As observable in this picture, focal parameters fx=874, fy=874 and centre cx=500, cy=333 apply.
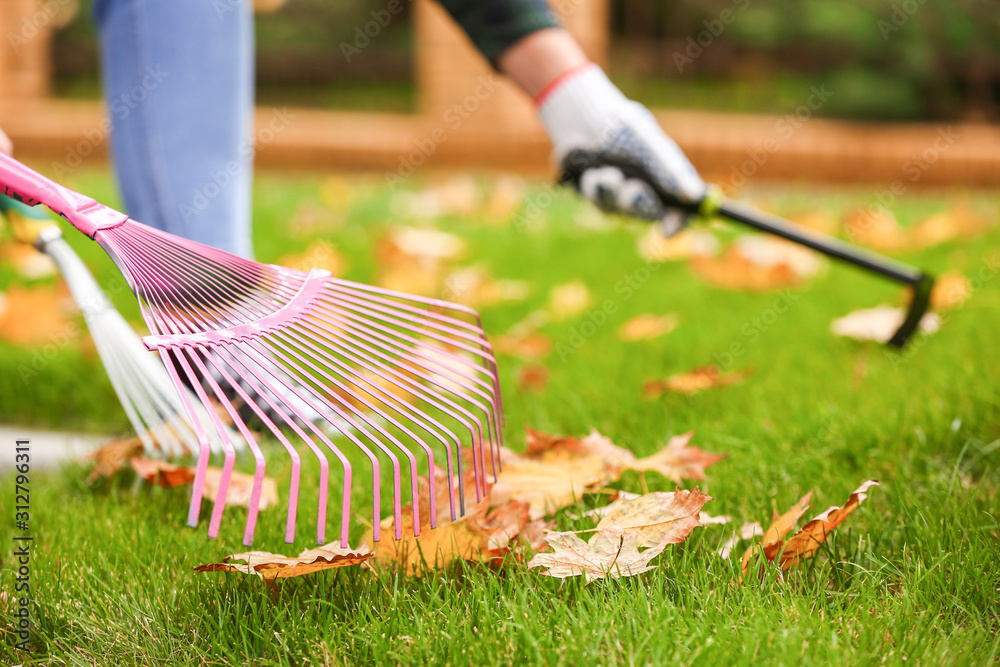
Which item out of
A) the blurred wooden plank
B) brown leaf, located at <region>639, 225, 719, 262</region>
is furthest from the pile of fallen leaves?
the blurred wooden plank

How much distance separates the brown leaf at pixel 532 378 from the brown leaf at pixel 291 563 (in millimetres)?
890

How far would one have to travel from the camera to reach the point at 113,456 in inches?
55.0

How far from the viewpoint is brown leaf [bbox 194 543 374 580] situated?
94 centimetres

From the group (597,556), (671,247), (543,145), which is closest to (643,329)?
(671,247)

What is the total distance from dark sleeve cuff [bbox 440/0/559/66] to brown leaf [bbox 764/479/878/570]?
3.46ft

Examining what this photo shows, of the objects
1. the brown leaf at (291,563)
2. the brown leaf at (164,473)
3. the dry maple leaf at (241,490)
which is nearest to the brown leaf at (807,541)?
the brown leaf at (291,563)

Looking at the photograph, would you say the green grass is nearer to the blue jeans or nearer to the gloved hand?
the gloved hand

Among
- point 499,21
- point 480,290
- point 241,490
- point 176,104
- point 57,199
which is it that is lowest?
point 241,490

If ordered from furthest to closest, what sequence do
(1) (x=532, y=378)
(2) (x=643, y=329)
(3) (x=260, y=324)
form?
(2) (x=643, y=329), (1) (x=532, y=378), (3) (x=260, y=324)

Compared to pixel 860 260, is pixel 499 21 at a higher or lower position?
higher

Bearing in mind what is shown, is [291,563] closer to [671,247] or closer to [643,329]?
[643,329]

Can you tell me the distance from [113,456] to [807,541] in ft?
3.44

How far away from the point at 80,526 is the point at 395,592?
1.74 ft

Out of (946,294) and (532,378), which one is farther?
(946,294)
